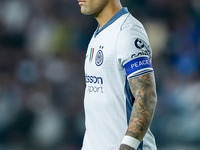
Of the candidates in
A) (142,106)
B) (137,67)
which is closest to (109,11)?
(137,67)

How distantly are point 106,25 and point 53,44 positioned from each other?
104 inches

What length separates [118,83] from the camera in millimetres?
A: 1619

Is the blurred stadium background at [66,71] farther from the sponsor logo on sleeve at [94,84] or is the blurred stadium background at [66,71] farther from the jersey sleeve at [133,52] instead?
the jersey sleeve at [133,52]

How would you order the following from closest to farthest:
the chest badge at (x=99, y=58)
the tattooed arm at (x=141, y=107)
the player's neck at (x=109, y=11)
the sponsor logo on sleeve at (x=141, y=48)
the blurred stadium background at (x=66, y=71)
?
the tattooed arm at (x=141, y=107) < the sponsor logo on sleeve at (x=141, y=48) < the chest badge at (x=99, y=58) < the player's neck at (x=109, y=11) < the blurred stadium background at (x=66, y=71)

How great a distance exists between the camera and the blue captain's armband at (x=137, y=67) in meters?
1.49

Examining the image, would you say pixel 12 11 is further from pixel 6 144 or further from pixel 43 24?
pixel 6 144

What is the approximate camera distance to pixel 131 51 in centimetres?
152

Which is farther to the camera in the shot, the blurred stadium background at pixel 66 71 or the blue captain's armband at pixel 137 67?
the blurred stadium background at pixel 66 71

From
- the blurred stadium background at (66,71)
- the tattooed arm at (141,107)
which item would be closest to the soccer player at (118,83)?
the tattooed arm at (141,107)

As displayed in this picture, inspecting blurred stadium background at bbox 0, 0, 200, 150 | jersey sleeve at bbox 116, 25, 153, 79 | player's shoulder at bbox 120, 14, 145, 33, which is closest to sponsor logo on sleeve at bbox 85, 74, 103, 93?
jersey sleeve at bbox 116, 25, 153, 79

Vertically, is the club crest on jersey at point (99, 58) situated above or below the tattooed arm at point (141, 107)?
above

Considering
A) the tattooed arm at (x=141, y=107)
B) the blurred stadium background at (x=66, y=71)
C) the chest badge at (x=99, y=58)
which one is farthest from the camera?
the blurred stadium background at (x=66, y=71)

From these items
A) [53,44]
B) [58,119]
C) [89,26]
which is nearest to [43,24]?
[53,44]

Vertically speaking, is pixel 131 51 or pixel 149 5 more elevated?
pixel 149 5
